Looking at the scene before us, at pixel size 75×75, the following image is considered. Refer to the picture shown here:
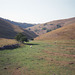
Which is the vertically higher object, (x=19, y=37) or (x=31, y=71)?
(x=19, y=37)

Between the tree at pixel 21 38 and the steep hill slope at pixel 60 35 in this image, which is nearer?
the tree at pixel 21 38

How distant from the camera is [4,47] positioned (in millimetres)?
39500

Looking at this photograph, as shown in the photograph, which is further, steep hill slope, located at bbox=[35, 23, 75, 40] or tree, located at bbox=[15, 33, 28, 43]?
steep hill slope, located at bbox=[35, 23, 75, 40]

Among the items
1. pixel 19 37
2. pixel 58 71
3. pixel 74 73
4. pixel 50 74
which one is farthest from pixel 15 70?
pixel 19 37

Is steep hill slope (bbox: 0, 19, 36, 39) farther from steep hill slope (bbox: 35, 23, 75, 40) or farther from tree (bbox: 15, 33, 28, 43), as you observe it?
tree (bbox: 15, 33, 28, 43)

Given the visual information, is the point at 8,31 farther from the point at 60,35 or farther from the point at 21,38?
the point at 21,38

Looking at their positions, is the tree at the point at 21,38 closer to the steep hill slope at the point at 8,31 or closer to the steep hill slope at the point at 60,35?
the steep hill slope at the point at 8,31

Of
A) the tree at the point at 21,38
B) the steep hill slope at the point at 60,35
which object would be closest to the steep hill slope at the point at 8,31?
the steep hill slope at the point at 60,35

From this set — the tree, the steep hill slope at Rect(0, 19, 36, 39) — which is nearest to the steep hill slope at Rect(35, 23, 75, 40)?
the steep hill slope at Rect(0, 19, 36, 39)

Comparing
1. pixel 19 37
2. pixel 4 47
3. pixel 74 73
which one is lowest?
pixel 74 73

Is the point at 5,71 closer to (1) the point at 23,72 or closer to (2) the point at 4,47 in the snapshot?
(1) the point at 23,72

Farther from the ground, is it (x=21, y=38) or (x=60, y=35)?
(x=60, y=35)

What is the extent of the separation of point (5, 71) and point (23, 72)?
11.7ft

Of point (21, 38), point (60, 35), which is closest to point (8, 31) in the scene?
point (60, 35)
